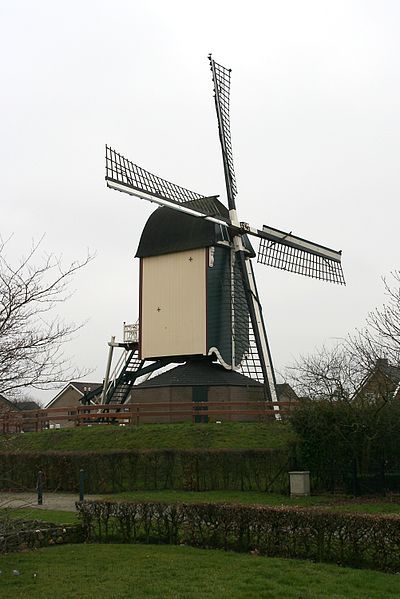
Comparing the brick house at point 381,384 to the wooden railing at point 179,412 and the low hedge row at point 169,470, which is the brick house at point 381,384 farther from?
the wooden railing at point 179,412

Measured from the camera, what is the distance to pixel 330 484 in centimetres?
1819

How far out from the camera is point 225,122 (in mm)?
32156

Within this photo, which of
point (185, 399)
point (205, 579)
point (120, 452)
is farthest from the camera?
point (185, 399)

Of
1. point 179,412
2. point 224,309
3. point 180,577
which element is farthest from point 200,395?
point 180,577

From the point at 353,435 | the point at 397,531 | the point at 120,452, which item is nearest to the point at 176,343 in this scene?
the point at 120,452

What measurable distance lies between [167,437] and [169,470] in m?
4.93

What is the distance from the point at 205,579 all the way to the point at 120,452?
34.1ft

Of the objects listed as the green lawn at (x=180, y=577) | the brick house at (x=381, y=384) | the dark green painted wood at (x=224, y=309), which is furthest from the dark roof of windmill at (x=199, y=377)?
the green lawn at (x=180, y=577)

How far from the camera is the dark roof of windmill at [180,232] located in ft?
94.2

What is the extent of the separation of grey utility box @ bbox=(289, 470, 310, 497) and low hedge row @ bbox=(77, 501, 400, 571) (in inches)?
252

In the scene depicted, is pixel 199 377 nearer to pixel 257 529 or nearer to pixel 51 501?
pixel 51 501

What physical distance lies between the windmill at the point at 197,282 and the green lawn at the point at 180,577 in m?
17.8

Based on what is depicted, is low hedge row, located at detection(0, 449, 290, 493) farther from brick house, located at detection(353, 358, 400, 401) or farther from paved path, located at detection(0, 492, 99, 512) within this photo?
brick house, located at detection(353, 358, 400, 401)

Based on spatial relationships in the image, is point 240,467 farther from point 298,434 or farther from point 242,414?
point 242,414
